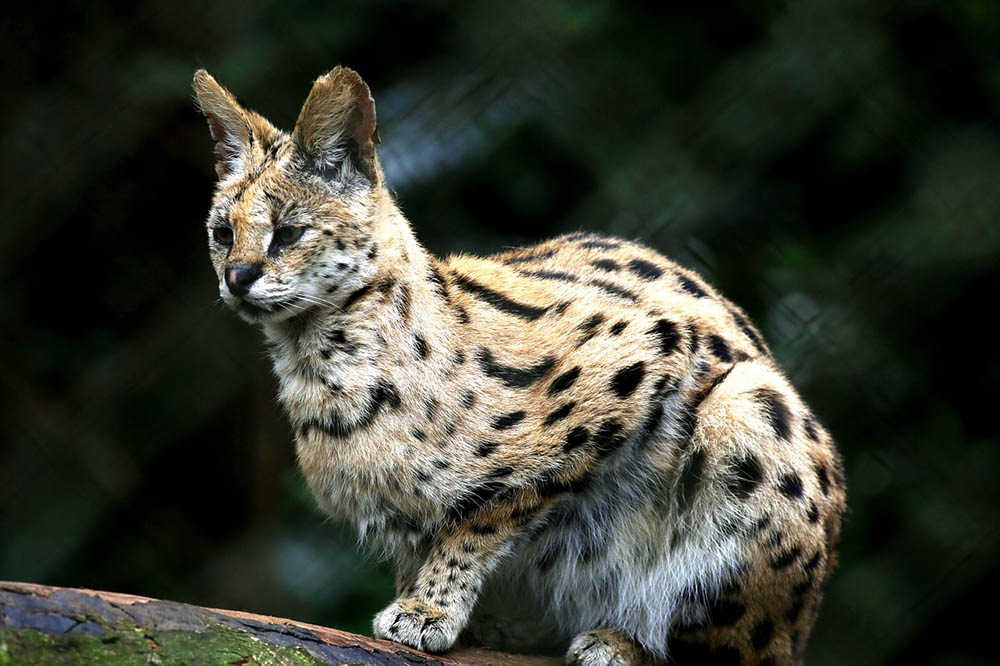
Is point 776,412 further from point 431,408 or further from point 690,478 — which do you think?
point 431,408

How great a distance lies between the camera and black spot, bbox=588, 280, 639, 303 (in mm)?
3250

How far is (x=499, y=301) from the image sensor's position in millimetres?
3203

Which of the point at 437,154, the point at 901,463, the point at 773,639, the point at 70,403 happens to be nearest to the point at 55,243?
the point at 70,403

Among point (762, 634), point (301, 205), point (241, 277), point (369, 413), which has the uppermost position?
→ point (301, 205)

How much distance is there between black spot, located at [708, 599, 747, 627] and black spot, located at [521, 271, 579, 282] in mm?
920

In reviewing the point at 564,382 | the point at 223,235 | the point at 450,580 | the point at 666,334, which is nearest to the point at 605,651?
the point at 450,580

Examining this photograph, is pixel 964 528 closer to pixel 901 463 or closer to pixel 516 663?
pixel 901 463

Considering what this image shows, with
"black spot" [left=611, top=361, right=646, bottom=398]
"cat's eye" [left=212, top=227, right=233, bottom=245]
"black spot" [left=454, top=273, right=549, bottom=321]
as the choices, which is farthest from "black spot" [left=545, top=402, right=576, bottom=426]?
"cat's eye" [left=212, top=227, right=233, bottom=245]

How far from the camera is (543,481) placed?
118 inches

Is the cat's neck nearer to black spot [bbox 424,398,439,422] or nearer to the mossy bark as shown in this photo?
black spot [bbox 424,398,439,422]

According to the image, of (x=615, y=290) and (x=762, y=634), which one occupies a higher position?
(x=615, y=290)

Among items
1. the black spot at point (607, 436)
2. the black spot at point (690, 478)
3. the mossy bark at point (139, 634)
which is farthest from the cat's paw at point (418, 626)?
the black spot at point (690, 478)

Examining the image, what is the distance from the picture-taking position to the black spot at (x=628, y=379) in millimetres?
3031

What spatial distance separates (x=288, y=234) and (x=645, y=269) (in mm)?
1008
